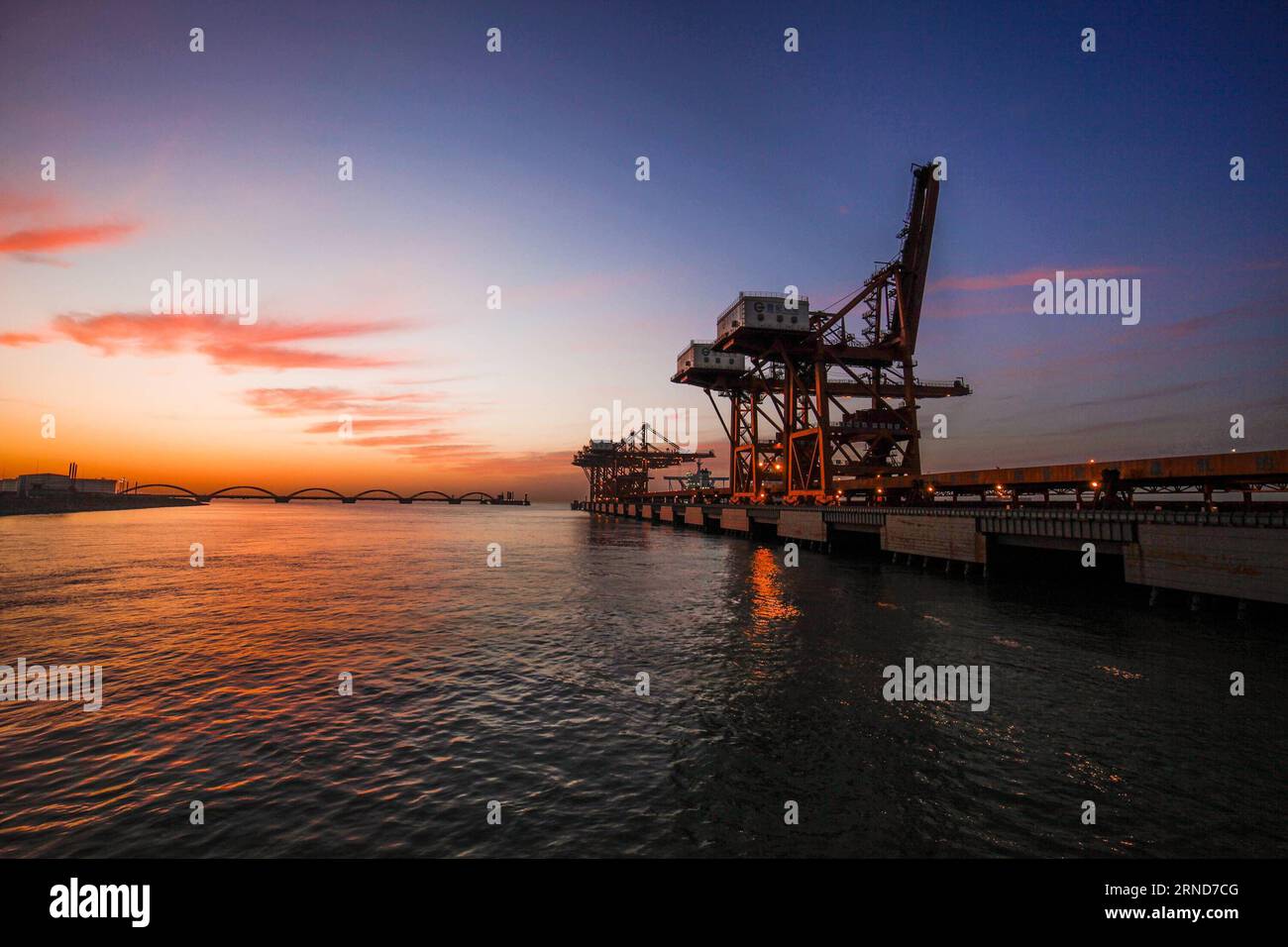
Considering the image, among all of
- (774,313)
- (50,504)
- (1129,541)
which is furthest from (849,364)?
(50,504)

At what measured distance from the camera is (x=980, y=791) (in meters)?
8.55

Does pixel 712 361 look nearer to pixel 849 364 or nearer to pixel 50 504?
pixel 849 364

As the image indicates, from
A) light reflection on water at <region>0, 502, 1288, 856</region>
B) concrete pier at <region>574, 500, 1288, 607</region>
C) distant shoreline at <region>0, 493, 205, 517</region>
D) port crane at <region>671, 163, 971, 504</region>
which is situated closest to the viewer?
light reflection on water at <region>0, 502, 1288, 856</region>

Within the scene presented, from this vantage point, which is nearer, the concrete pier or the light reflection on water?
the light reflection on water

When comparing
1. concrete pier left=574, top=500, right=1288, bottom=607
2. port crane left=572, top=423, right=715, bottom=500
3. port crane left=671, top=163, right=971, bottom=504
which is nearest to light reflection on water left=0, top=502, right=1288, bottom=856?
concrete pier left=574, top=500, right=1288, bottom=607

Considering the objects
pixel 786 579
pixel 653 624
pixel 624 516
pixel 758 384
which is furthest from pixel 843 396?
pixel 624 516

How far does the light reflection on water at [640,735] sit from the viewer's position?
24.7ft

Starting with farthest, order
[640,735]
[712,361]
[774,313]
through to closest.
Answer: [712,361] → [774,313] → [640,735]

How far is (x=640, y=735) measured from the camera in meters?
11.0

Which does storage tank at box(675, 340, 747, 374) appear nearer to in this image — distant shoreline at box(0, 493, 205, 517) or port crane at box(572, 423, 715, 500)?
port crane at box(572, 423, 715, 500)

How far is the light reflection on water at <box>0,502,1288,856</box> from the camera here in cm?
752

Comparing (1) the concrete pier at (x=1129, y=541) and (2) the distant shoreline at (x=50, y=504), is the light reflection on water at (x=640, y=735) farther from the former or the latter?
(2) the distant shoreline at (x=50, y=504)

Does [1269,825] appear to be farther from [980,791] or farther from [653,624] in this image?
→ [653,624]
